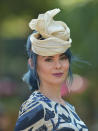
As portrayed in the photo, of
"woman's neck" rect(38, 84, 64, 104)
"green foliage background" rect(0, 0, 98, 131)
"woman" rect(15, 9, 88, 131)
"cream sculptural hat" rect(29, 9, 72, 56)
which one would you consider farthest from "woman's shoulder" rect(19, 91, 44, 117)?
"green foliage background" rect(0, 0, 98, 131)

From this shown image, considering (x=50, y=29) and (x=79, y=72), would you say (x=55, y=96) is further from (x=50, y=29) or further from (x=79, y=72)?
(x=79, y=72)

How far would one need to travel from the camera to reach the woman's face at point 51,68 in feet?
15.7

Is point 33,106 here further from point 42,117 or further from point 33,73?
point 33,73

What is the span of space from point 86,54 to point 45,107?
27.4ft

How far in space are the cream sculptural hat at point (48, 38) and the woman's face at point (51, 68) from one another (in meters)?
0.05

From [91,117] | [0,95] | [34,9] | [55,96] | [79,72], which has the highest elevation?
[55,96]

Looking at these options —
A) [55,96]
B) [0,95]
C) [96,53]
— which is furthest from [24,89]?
[55,96]

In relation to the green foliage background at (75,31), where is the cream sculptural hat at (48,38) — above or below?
above

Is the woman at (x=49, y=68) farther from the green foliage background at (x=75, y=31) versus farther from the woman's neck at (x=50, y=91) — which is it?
the green foliage background at (x=75, y=31)

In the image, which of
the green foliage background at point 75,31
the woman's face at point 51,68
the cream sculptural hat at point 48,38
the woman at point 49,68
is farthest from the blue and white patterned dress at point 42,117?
the green foliage background at point 75,31

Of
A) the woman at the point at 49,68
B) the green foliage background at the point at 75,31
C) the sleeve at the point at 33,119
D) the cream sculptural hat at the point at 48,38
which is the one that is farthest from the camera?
the green foliage background at the point at 75,31

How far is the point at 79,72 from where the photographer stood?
1323 centimetres

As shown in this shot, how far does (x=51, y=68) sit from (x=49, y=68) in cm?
2

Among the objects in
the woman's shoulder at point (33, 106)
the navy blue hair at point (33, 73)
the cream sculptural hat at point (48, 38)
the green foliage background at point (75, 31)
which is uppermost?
the cream sculptural hat at point (48, 38)
